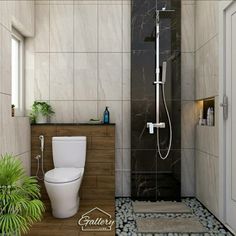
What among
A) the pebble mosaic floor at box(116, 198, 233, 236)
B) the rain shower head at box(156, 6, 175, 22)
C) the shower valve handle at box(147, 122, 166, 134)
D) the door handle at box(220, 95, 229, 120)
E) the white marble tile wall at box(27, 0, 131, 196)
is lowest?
the pebble mosaic floor at box(116, 198, 233, 236)

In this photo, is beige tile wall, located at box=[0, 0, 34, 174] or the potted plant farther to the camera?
the potted plant

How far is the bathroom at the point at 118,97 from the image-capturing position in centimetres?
314

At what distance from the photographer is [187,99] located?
3.36 meters

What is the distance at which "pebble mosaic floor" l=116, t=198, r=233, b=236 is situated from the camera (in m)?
2.32

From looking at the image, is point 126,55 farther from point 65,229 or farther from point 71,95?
point 65,229

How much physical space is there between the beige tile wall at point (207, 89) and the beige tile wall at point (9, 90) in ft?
6.77

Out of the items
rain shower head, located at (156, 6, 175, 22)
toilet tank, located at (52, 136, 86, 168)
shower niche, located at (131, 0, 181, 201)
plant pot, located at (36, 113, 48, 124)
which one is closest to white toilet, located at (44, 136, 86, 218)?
toilet tank, located at (52, 136, 86, 168)

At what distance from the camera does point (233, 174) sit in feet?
7.54

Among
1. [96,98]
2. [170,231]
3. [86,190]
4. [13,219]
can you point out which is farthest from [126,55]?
[13,219]

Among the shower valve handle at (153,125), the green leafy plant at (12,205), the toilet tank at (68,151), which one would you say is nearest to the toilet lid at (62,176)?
the toilet tank at (68,151)

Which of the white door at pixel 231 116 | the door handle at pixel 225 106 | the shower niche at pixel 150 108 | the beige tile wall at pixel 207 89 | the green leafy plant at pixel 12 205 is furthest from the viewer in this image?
the shower niche at pixel 150 108

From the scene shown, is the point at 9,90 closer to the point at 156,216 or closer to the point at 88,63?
the point at 88,63

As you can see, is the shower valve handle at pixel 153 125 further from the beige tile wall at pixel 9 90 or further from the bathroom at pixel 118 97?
the beige tile wall at pixel 9 90

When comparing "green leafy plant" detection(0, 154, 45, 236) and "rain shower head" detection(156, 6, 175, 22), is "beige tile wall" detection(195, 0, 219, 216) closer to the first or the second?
"rain shower head" detection(156, 6, 175, 22)
